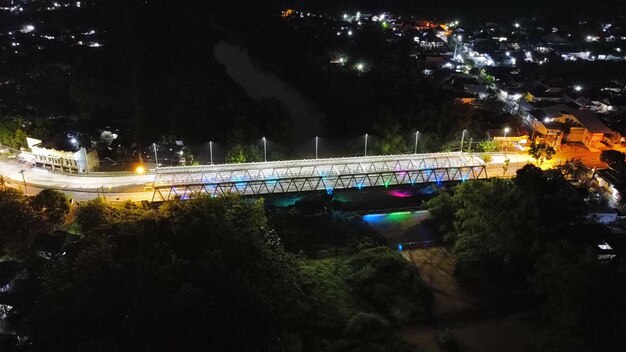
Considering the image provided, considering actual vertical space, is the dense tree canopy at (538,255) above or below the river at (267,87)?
below

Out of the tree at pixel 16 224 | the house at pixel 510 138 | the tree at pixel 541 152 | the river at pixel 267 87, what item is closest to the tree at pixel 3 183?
the tree at pixel 16 224

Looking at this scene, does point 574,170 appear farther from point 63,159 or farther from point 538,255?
point 63,159

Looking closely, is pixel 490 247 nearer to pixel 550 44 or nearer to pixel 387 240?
pixel 387 240

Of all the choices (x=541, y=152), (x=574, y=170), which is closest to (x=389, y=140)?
(x=541, y=152)

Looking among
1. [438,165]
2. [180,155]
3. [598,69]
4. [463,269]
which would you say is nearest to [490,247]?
[463,269]

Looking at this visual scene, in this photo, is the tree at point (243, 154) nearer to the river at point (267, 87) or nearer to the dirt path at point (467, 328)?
the river at point (267, 87)

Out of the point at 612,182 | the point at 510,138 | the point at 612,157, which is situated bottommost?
the point at 612,182
